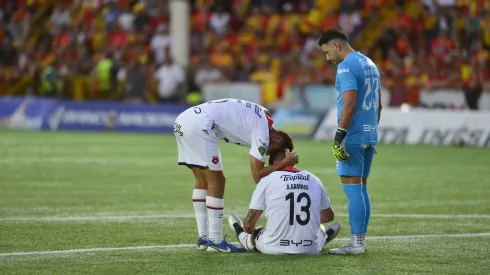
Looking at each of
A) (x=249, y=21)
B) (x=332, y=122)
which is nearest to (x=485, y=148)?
(x=332, y=122)

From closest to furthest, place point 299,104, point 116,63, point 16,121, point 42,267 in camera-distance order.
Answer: point 42,267 → point 299,104 → point 16,121 → point 116,63

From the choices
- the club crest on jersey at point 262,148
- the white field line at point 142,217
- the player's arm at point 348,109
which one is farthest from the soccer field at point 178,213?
the player's arm at point 348,109

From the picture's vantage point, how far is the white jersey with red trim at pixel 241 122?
10484 millimetres

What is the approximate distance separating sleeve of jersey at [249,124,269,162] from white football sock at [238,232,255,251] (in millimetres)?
844

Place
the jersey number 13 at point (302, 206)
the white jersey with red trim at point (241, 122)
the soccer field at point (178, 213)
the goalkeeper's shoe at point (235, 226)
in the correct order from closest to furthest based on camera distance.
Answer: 1. the soccer field at point (178, 213)
2. the jersey number 13 at point (302, 206)
3. the white jersey with red trim at point (241, 122)
4. the goalkeeper's shoe at point (235, 226)

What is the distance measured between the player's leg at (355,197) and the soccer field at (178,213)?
197 mm

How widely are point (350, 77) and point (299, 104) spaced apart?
71.6 ft

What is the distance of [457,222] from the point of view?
13266 mm

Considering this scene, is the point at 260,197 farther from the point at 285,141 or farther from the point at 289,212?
the point at 285,141

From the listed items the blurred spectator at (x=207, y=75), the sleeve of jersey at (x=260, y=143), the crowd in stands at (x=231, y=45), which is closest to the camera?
the sleeve of jersey at (x=260, y=143)

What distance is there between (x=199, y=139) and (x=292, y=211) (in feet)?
4.04

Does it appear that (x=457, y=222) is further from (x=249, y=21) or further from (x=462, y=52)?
(x=249, y=21)

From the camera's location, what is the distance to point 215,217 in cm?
1088

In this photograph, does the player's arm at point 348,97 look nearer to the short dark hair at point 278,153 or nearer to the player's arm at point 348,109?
the player's arm at point 348,109
